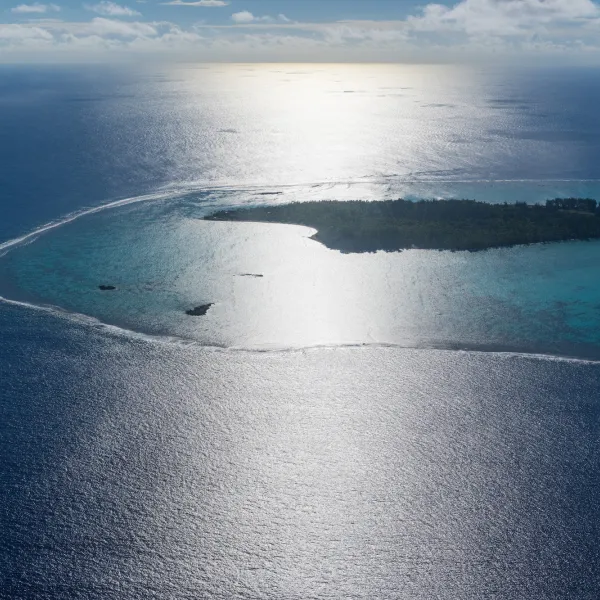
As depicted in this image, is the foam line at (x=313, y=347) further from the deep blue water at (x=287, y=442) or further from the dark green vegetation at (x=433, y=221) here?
the dark green vegetation at (x=433, y=221)

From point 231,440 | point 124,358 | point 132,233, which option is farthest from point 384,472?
point 132,233

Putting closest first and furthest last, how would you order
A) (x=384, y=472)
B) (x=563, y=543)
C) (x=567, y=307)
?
(x=563, y=543)
(x=384, y=472)
(x=567, y=307)

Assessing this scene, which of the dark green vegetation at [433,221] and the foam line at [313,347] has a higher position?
the dark green vegetation at [433,221]

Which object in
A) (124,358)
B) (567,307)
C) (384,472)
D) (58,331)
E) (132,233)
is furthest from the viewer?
(132,233)

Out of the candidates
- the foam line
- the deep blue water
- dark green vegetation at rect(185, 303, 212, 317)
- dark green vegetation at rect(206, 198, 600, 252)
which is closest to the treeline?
dark green vegetation at rect(206, 198, 600, 252)

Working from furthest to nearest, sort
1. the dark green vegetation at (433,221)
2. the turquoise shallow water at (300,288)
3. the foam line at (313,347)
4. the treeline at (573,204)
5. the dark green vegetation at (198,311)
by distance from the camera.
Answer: the treeline at (573,204), the dark green vegetation at (433,221), the dark green vegetation at (198,311), the turquoise shallow water at (300,288), the foam line at (313,347)

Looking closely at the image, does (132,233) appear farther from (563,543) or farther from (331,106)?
(331,106)

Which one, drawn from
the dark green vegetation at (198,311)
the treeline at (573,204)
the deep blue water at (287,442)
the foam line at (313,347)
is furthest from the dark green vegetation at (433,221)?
the foam line at (313,347)

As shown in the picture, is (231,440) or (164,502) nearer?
(164,502)
